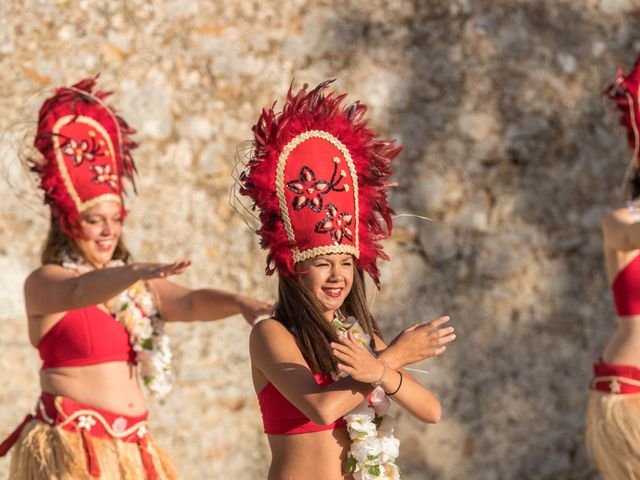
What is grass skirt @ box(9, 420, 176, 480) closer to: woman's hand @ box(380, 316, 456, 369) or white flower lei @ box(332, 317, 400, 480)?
white flower lei @ box(332, 317, 400, 480)

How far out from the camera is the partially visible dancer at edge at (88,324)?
3.56 metres

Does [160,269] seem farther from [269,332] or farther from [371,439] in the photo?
[371,439]

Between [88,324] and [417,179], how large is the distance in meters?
1.96

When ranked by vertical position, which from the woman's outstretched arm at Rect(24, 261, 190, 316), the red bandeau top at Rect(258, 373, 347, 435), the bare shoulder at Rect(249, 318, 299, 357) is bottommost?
the red bandeau top at Rect(258, 373, 347, 435)

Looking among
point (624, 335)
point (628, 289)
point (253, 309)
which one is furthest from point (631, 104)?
point (253, 309)

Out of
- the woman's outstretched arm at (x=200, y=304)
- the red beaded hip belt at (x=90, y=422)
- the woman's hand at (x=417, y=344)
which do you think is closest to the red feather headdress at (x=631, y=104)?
the woman's outstretched arm at (x=200, y=304)

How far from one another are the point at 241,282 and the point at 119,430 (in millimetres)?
1241

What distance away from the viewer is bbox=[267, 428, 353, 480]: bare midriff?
102 inches

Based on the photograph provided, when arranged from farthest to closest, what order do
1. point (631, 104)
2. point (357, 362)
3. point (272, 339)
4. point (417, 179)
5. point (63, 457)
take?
point (417, 179), point (631, 104), point (63, 457), point (272, 339), point (357, 362)

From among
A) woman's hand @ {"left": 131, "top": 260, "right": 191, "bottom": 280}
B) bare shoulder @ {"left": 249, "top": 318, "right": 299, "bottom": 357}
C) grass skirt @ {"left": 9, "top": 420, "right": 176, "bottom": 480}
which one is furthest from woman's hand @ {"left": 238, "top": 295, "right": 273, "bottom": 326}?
grass skirt @ {"left": 9, "top": 420, "right": 176, "bottom": 480}

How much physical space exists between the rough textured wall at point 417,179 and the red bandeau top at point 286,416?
2051mm

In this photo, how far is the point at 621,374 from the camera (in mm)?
3969

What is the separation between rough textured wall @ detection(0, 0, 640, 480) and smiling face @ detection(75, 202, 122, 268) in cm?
Answer: 85

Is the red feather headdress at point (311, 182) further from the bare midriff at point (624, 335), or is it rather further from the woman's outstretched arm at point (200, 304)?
the bare midriff at point (624, 335)
